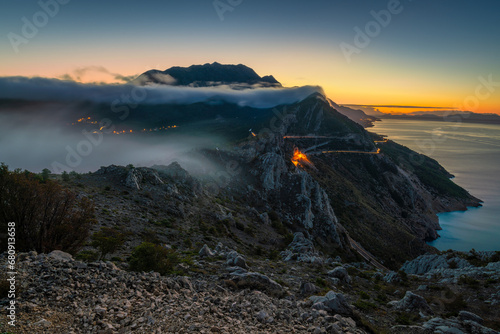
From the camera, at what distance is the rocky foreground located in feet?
25.2

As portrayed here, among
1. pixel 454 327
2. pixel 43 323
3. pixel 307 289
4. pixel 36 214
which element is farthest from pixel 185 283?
pixel 454 327

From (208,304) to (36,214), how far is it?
33.2 ft

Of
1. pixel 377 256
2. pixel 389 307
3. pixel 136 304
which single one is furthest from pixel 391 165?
pixel 136 304

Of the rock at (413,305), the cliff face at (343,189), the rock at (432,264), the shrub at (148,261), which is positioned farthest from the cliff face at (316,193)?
the rock at (413,305)

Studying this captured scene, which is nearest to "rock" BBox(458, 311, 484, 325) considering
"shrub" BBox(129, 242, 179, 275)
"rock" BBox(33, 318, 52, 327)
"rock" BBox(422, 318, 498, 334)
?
"rock" BBox(422, 318, 498, 334)

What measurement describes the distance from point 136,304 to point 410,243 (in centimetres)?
9291

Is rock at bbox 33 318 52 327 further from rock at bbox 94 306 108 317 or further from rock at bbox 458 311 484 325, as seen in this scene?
rock at bbox 458 311 484 325

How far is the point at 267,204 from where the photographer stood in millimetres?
51875

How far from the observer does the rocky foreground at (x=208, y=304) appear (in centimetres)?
768

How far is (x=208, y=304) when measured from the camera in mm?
9797

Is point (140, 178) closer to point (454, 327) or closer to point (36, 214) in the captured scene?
point (36, 214)

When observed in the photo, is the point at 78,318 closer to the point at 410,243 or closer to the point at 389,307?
the point at 389,307

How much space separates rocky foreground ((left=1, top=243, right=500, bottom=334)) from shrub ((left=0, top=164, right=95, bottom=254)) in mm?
2206

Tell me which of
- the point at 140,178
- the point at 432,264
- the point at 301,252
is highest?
the point at 140,178
